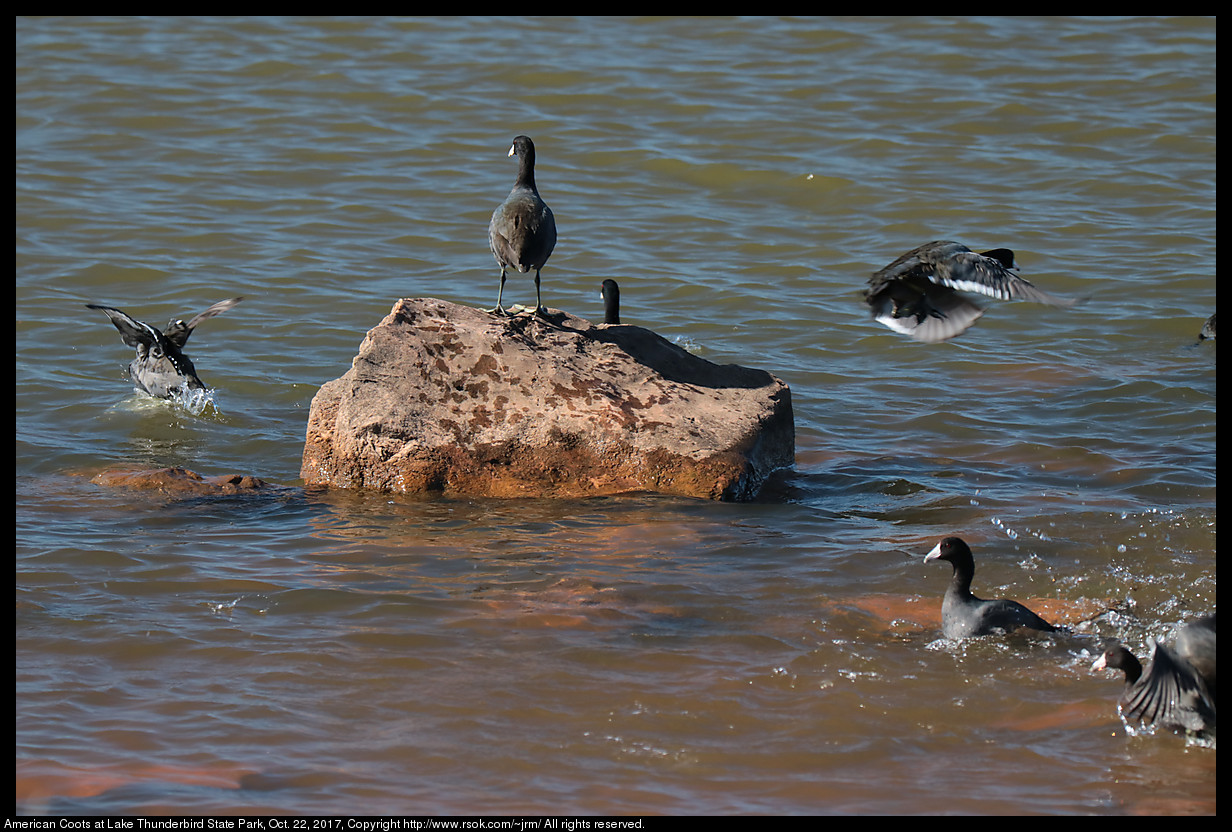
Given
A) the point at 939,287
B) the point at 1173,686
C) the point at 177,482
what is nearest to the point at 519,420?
the point at 177,482

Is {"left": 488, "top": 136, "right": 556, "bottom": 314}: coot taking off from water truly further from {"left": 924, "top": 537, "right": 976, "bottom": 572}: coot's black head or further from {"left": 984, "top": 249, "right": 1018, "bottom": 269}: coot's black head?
{"left": 924, "top": 537, "right": 976, "bottom": 572}: coot's black head

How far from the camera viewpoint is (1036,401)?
30.8 feet

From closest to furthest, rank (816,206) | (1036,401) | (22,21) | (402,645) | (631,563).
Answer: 1. (402,645)
2. (631,563)
3. (1036,401)
4. (816,206)
5. (22,21)

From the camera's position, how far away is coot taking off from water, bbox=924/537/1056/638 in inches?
211

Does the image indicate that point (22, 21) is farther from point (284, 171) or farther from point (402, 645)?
point (402, 645)

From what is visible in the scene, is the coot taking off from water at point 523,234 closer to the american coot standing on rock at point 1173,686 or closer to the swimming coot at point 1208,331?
the american coot standing on rock at point 1173,686

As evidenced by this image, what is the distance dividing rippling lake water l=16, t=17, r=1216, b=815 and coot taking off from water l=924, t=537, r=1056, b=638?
0.33ft

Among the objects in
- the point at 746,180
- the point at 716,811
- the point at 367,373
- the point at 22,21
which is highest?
the point at 22,21

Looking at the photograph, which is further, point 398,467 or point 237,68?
point 237,68

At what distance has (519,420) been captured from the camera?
280 inches

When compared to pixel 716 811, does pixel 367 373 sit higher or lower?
higher

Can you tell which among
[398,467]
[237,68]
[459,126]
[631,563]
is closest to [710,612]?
[631,563]

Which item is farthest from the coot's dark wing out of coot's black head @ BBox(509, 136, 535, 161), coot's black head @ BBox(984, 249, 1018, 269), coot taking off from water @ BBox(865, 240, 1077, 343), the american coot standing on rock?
coot's black head @ BBox(509, 136, 535, 161)

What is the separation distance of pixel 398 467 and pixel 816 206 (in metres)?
8.13
